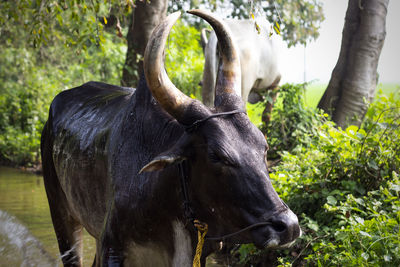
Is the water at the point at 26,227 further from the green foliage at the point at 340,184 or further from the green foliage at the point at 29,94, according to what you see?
the green foliage at the point at 340,184

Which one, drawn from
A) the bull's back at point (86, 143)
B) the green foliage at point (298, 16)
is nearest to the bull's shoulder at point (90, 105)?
the bull's back at point (86, 143)

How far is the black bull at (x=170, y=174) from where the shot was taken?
231cm

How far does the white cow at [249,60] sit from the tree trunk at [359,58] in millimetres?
1038

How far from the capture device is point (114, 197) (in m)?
2.71

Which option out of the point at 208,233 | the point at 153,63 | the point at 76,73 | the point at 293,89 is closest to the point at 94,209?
the point at 208,233

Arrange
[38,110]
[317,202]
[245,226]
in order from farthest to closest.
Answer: [38,110] → [317,202] → [245,226]

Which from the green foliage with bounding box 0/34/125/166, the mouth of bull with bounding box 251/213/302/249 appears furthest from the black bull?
the green foliage with bounding box 0/34/125/166

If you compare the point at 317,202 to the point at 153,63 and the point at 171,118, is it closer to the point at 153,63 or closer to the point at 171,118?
the point at 171,118

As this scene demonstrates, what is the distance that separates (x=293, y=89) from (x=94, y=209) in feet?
13.4

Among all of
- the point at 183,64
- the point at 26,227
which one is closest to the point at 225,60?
the point at 26,227

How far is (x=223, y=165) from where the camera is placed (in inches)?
92.7

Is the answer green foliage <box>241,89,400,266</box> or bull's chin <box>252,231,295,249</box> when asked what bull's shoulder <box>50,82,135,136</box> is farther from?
green foliage <box>241,89,400,266</box>

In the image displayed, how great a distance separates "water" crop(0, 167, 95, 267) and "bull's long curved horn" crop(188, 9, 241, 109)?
220 centimetres

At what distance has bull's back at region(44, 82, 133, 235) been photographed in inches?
121
